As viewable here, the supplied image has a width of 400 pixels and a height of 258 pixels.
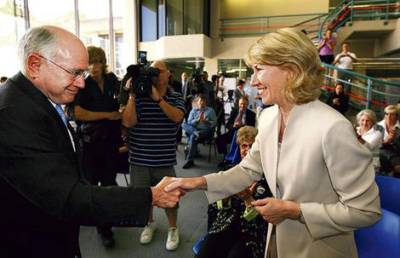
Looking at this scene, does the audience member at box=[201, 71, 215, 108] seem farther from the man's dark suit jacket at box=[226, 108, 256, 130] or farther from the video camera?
the video camera

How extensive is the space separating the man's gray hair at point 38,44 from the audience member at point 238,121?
409 centimetres

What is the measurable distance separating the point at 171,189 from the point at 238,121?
4.04 meters

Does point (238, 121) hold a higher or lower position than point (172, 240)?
higher

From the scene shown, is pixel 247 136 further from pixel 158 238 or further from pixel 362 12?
pixel 362 12

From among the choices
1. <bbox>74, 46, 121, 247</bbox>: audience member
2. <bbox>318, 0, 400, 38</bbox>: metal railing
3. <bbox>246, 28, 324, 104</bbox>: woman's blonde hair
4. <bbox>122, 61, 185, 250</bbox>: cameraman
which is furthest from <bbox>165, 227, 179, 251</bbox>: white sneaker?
<bbox>318, 0, 400, 38</bbox>: metal railing

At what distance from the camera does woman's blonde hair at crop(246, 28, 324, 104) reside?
3.41ft

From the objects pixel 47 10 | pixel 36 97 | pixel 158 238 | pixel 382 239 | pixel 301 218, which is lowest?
pixel 158 238

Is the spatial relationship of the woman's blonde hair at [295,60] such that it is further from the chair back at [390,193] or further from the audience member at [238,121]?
the audience member at [238,121]

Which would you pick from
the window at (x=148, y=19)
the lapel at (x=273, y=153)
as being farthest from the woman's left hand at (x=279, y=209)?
the window at (x=148, y=19)

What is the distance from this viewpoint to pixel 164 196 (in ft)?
3.82

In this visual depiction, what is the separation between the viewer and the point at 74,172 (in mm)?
955

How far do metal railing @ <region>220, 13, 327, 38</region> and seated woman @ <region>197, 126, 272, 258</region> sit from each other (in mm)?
10363

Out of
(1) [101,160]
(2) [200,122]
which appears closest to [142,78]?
(1) [101,160]

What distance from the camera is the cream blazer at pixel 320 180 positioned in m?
0.96
